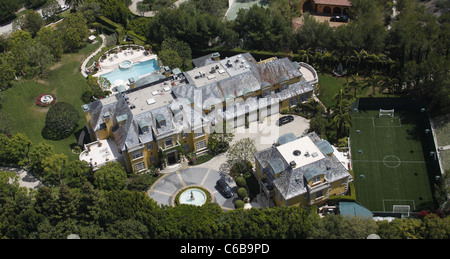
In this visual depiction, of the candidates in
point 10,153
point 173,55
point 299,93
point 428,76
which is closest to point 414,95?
point 428,76

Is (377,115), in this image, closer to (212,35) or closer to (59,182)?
(212,35)

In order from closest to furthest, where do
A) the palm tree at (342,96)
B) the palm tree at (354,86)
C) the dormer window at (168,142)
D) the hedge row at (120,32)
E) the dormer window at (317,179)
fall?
the dormer window at (317,179) < the dormer window at (168,142) < the palm tree at (342,96) < the palm tree at (354,86) < the hedge row at (120,32)

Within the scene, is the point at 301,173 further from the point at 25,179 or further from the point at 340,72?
the point at 25,179

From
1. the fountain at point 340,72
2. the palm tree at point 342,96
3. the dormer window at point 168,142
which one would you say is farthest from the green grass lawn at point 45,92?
the fountain at point 340,72

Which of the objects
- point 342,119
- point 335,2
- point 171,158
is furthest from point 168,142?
point 335,2

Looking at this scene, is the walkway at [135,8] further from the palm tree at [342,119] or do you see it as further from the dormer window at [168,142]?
the palm tree at [342,119]

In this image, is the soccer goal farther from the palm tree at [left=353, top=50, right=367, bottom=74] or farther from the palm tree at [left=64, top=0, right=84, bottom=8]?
the palm tree at [left=64, top=0, right=84, bottom=8]
